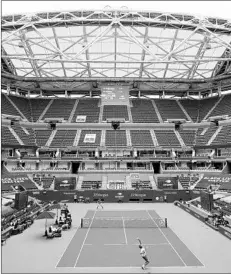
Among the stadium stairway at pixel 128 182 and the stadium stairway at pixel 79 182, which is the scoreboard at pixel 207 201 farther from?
the stadium stairway at pixel 79 182

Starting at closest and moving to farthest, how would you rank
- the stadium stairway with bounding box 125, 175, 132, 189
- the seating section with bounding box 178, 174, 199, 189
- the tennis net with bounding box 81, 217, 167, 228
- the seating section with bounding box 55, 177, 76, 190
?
the tennis net with bounding box 81, 217, 167, 228 → the seating section with bounding box 55, 177, 76, 190 → the seating section with bounding box 178, 174, 199, 189 → the stadium stairway with bounding box 125, 175, 132, 189

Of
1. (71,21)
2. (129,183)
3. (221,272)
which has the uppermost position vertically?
(71,21)

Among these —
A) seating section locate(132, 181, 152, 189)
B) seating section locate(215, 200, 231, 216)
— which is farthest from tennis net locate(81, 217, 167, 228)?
seating section locate(132, 181, 152, 189)

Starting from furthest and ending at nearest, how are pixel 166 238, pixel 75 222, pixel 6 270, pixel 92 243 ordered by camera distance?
pixel 75 222 < pixel 166 238 < pixel 92 243 < pixel 6 270

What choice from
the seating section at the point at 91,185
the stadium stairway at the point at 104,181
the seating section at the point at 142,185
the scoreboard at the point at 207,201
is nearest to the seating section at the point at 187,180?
the seating section at the point at 142,185

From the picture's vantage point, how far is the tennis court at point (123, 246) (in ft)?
47.6

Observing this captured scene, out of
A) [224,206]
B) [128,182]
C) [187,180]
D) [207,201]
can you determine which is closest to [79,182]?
[128,182]

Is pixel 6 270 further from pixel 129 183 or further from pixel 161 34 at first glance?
pixel 161 34

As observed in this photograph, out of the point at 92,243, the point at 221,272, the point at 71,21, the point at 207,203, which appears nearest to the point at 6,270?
the point at 92,243

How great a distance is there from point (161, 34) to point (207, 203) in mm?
26587

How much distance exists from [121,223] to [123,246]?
7256 mm

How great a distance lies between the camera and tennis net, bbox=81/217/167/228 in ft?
77.8

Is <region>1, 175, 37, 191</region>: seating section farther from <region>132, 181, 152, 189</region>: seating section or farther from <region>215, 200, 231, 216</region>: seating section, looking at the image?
<region>215, 200, 231, 216</region>: seating section

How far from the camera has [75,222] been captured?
25.5 m
